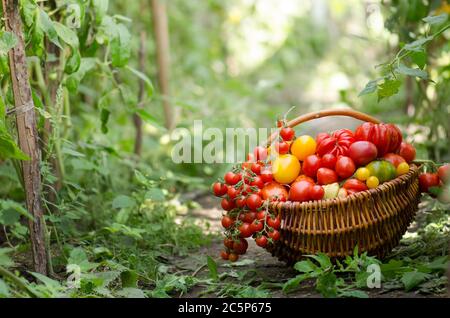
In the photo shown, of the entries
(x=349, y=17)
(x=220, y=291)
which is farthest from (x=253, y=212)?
(x=349, y=17)

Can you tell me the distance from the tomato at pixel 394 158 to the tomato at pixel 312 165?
225 millimetres

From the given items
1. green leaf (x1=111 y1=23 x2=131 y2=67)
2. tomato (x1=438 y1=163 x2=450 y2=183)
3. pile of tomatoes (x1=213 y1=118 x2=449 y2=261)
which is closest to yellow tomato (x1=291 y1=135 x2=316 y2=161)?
pile of tomatoes (x1=213 y1=118 x2=449 y2=261)

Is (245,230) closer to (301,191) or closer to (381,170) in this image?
(301,191)

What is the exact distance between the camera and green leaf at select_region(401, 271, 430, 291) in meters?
1.82

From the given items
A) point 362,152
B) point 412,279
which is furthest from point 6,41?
point 412,279

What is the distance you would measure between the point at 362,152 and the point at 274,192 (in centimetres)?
31

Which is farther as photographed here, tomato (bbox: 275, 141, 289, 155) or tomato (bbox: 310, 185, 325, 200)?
tomato (bbox: 275, 141, 289, 155)

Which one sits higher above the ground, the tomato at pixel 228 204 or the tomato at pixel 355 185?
the tomato at pixel 355 185

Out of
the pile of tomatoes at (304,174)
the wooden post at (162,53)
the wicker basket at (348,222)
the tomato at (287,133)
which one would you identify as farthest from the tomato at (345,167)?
the wooden post at (162,53)

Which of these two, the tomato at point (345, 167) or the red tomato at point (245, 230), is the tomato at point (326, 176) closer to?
the tomato at point (345, 167)

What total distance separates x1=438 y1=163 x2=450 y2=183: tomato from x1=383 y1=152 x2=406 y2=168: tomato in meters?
0.14

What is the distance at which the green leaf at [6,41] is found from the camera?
1.84 meters

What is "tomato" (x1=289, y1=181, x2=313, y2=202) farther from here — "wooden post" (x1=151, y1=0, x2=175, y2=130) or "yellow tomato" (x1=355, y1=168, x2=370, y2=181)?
"wooden post" (x1=151, y1=0, x2=175, y2=130)

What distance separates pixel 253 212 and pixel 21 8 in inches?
39.1
